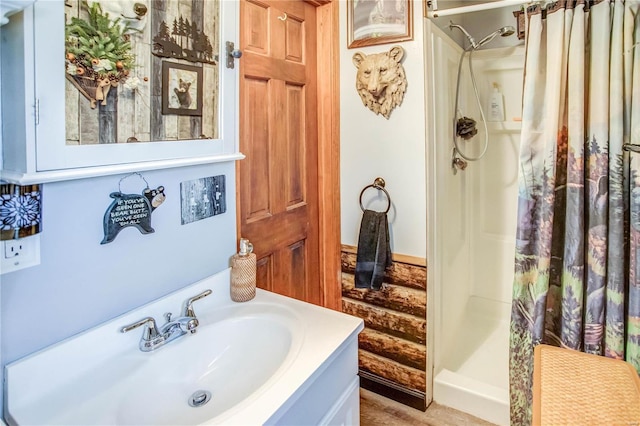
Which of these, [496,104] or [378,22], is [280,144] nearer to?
[378,22]

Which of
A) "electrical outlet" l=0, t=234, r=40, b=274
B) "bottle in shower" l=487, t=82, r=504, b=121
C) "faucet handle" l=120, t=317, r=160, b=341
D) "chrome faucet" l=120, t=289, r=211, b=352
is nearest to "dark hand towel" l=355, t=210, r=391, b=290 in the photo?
"chrome faucet" l=120, t=289, r=211, b=352

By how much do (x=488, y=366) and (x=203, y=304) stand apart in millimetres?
1673

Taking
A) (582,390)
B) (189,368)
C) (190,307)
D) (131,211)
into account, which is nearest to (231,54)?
(131,211)

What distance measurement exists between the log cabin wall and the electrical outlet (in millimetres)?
1407

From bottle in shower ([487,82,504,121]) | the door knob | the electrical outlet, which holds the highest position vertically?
bottle in shower ([487,82,504,121])

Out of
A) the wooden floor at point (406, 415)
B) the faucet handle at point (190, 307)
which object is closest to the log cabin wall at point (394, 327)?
the wooden floor at point (406, 415)

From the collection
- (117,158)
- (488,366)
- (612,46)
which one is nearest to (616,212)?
(612,46)

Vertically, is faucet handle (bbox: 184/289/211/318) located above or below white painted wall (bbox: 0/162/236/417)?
below

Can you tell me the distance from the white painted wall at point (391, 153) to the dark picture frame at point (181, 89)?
888 mm

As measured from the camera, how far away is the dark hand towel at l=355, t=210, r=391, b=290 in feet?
6.34

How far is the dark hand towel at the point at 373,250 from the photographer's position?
6.34 ft

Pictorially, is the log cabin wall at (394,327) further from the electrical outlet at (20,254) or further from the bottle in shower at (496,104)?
the electrical outlet at (20,254)

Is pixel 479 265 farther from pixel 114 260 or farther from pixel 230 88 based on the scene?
pixel 114 260

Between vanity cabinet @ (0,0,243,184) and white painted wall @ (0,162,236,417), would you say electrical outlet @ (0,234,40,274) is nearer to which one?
white painted wall @ (0,162,236,417)
